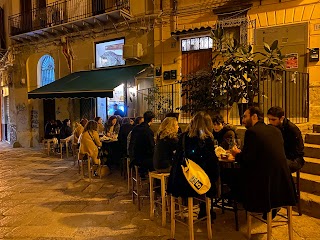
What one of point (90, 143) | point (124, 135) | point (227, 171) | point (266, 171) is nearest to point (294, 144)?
point (227, 171)

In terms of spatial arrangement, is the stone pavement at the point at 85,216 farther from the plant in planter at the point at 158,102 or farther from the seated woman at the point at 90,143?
the plant in planter at the point at 158,102

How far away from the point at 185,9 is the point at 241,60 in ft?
14.2

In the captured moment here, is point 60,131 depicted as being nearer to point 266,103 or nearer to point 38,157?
point 38,157

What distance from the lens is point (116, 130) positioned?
8633 mm

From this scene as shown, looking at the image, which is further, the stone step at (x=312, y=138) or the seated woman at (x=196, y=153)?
the stone step at (x=312, y=138)

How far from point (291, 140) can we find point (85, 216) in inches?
137

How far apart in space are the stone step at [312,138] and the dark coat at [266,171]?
2869 millimetres

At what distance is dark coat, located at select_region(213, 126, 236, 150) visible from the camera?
4.68m

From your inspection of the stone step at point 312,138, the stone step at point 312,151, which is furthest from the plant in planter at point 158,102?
the stone step at point 312,151

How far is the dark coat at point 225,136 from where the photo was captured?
4.68m

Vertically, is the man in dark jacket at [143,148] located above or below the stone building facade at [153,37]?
below

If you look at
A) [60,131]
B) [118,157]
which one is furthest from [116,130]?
[60,131]

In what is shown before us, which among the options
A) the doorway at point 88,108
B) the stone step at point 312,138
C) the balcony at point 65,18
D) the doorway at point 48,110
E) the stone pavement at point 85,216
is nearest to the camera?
the stone pavement at point 85,216

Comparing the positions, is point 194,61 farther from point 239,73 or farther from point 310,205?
point 310,205
